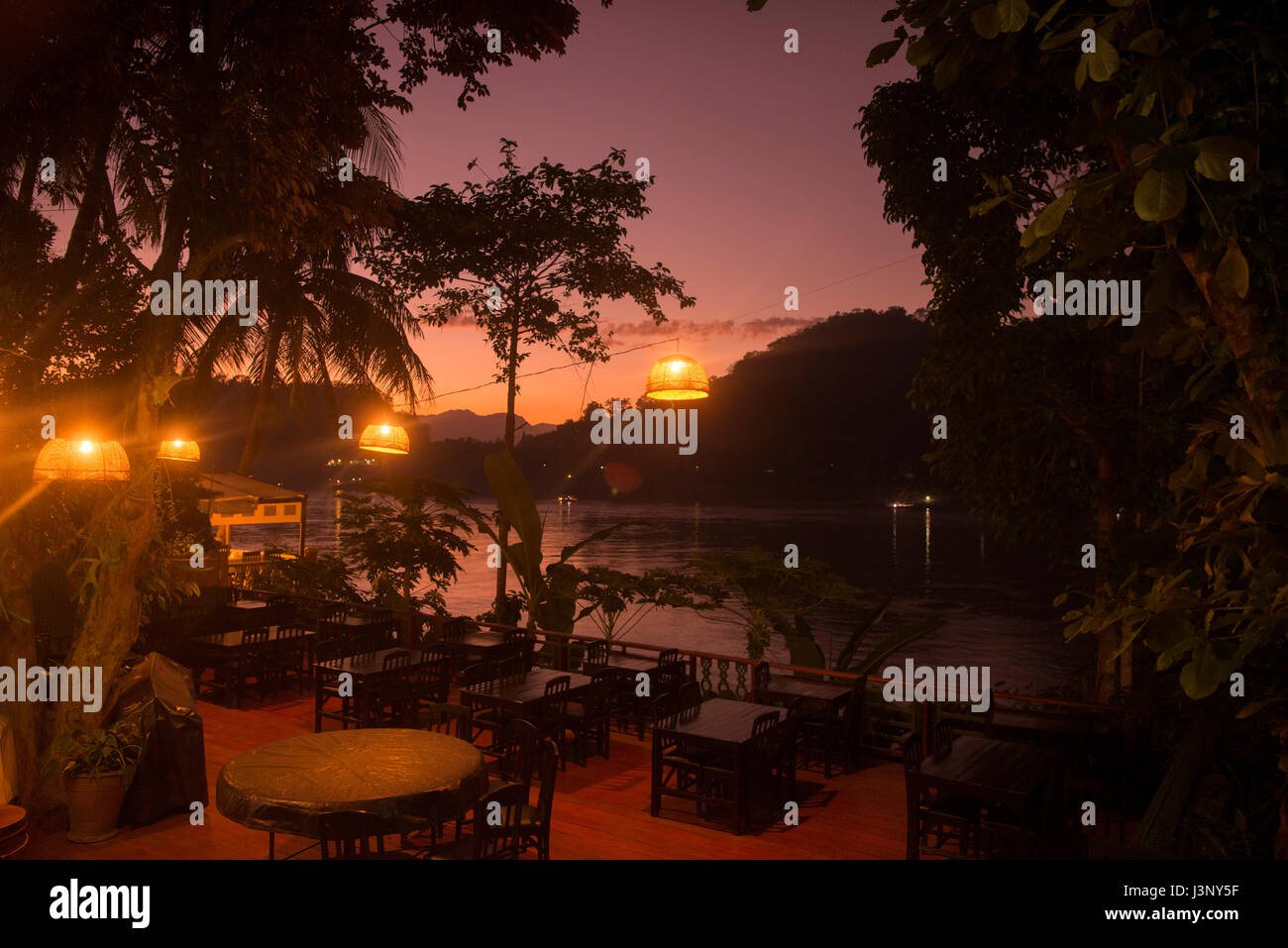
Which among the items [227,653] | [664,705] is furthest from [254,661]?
[664,705]

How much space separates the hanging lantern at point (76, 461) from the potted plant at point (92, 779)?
68.9 inches

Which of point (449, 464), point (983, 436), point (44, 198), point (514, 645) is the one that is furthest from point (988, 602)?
point (44, 198)

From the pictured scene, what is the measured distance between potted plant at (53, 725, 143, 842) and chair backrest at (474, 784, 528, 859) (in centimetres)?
281

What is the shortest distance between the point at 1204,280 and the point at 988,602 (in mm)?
56815

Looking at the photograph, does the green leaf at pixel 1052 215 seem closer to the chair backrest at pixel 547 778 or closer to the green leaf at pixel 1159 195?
the green leaf at pixel 1159 195

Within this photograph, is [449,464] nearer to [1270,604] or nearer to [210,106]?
[210,106]

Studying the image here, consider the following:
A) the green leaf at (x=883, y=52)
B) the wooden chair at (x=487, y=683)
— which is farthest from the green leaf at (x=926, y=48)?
the wooden chair at (x=487, y=683)

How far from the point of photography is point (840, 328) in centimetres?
7562

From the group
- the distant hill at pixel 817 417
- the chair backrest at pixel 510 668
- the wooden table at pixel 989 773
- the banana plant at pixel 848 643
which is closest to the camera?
the wooden table at pixel 989 773

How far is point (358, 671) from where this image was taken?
7098 mm

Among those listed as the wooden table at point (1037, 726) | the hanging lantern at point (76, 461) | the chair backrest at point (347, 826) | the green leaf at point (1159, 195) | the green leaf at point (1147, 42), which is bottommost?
the wooden table at point (1037, 726)

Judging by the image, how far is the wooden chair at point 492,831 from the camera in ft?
12.9

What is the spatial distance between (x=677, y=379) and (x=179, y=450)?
9.14 metres

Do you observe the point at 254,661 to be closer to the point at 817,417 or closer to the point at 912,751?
the point at 912,751
